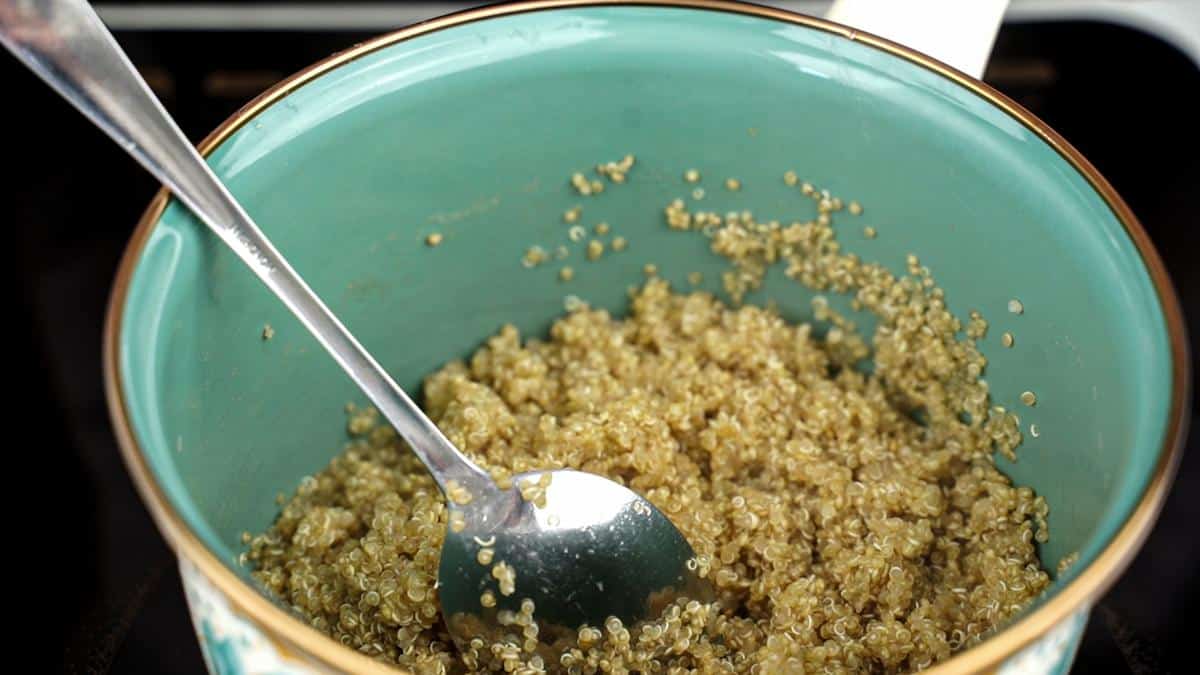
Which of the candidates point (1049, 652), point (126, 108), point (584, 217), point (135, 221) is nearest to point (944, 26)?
point (584, 217)

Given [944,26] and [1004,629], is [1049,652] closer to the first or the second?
[1004,629]

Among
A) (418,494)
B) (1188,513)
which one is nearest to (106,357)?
(418,494)

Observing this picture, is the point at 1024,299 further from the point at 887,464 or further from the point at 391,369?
the point at 391,369

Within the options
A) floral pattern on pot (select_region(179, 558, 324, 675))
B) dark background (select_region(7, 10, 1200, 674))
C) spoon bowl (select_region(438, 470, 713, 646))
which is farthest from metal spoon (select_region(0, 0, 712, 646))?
dark background (select_region(7, 10, 1200, 674))

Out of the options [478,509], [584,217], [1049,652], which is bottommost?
[1049,652]

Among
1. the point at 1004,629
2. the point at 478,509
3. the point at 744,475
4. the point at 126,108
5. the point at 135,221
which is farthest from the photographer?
the point at 135,221

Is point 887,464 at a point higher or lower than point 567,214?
lower
